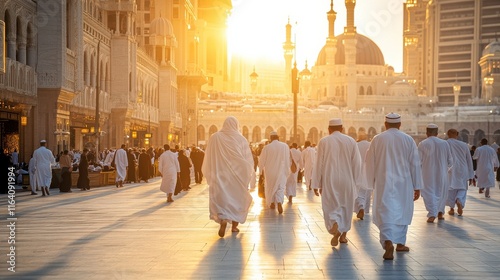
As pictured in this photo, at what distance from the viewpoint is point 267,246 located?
1023cm

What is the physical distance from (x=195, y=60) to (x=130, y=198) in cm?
4571

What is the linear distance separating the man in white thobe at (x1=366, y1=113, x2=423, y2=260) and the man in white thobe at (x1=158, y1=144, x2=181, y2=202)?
9.11 meters

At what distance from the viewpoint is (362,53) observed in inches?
5630

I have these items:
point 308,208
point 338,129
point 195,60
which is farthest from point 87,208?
point 195,60

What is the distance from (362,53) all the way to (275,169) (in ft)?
424

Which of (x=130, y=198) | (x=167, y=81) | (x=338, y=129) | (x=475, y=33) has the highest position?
(x=475, y=33)

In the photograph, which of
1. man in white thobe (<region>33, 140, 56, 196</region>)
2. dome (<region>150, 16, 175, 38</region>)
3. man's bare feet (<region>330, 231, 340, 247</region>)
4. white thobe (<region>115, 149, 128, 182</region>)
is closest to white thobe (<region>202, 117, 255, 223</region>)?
man's bare feet (<region>330, 231, 340, 247</region>)

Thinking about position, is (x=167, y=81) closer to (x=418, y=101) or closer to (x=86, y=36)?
(x=86, y=36)

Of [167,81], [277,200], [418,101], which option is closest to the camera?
[277,200]

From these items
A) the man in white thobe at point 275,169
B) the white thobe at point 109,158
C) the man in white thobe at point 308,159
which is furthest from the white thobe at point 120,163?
the man in white thobe at point 275,169

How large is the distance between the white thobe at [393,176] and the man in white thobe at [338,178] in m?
0.60

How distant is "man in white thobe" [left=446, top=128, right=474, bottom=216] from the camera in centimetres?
1542

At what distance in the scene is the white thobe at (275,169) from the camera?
15.9 meters

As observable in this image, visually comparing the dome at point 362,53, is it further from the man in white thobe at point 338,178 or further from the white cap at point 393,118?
the white cap at point 393,118
